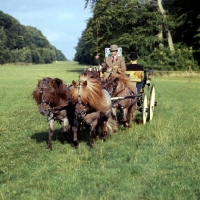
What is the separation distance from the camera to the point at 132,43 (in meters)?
45.1

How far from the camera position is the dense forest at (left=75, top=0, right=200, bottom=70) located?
4362 centimetres

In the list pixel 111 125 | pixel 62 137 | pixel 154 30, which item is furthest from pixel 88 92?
pixel 154 30

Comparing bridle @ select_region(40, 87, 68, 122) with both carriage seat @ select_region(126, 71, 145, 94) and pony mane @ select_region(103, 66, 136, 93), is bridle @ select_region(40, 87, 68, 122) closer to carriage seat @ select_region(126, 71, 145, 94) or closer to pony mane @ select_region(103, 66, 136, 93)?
pony mane @ select_region(103, 66, 136, 93)

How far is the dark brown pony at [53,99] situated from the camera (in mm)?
7676

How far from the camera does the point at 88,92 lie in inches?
297

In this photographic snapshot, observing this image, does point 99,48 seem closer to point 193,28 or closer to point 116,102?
point 193,28

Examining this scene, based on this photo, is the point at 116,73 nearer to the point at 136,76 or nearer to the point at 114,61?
the point at 114,61

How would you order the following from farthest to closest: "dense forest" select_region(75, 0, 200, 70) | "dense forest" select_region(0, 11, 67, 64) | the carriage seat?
"dense forest" select_region(0, 11, 67, 64)
"dense forest" select_region(75, 0, 200, 70)
the carriage seat

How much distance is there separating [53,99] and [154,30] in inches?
1610

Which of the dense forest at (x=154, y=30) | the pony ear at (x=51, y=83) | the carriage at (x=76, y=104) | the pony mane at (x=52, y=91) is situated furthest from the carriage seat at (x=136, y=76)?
the dense forest at (x=154, y=30)

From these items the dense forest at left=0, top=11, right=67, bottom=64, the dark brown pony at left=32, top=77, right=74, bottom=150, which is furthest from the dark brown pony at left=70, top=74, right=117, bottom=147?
the dense forest at left=0, top=11, right=67, bottom=64

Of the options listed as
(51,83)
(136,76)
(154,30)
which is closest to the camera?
(51,83)

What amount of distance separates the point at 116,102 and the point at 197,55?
3673cm

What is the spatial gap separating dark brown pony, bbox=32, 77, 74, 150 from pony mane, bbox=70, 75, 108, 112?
0.50 metres
